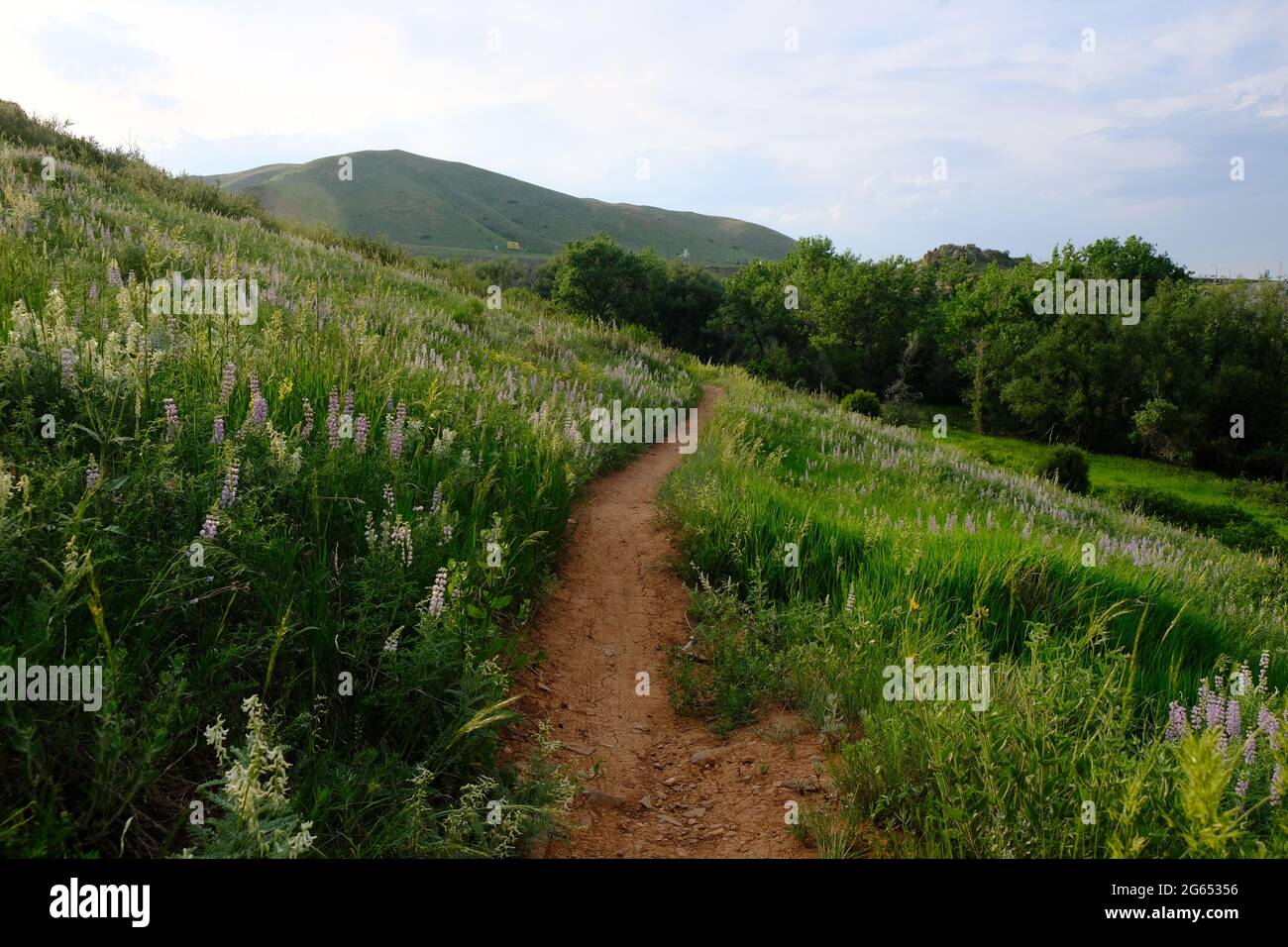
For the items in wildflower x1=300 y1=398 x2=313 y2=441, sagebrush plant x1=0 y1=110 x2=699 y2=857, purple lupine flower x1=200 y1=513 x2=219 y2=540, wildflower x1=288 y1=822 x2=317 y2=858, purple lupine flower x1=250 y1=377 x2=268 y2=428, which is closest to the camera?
wildflower x1=288 y1=822 x2=317 y2=858

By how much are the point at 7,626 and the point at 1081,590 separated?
7.11m

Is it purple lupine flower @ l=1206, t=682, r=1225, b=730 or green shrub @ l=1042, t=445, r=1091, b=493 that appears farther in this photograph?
green shrub @ l=1042, t=445, r=1091, b=493

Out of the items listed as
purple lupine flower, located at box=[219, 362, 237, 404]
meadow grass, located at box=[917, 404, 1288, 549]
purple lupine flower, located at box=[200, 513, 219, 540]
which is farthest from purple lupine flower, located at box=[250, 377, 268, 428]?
meadow grass, located at box=[917, 404, 1288, 549]

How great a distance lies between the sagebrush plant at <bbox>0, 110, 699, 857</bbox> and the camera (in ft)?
8.26

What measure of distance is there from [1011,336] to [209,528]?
257ft

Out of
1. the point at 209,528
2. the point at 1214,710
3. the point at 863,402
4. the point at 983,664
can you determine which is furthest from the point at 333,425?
the point at 863,402

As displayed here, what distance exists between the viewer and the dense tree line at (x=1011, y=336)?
5822 cm

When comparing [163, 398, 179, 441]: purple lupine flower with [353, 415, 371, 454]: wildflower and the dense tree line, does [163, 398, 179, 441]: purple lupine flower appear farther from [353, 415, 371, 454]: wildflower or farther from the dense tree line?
the dense tree line

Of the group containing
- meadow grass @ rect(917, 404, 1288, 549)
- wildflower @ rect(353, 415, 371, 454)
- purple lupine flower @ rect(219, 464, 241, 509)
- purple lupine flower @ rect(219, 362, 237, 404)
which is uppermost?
purple lupine flower @ rect(219, 362, 237, 404)

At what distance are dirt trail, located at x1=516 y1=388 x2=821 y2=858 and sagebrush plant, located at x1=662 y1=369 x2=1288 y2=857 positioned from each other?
0.79 ft
